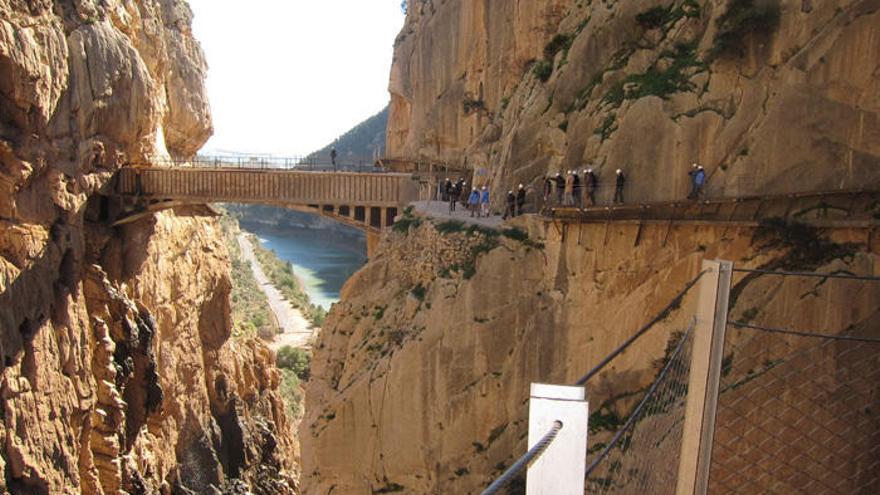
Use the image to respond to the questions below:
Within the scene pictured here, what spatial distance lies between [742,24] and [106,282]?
21.7m

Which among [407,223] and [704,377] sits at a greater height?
[407,223]

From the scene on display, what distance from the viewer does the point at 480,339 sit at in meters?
14.0

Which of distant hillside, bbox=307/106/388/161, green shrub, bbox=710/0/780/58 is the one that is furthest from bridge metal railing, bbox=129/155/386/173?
distant hillside, bbox=307/106/388/161

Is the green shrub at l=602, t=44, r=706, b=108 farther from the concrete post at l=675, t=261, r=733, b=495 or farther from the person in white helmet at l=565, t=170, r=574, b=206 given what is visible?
the concrete post at l=675, t=261, r=733, b=495

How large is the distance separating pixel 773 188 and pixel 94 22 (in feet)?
70.2

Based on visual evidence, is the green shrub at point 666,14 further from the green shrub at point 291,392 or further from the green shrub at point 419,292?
the green shrub at point 291,392

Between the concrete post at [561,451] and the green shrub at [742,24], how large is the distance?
9733 mm

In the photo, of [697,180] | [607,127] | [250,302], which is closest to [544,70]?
[607,127]

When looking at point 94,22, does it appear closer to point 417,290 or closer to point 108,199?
point 108,199

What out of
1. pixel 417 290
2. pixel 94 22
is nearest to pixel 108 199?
pixel 94 22

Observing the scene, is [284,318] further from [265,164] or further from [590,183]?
[590,183]

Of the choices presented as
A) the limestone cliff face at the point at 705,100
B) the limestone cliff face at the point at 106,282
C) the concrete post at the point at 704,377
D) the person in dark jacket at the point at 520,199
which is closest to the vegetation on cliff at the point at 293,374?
the limestone cliff face at the point at 106,282

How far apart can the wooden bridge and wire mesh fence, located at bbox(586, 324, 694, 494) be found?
14074 mm

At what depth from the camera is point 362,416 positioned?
15227 mm
